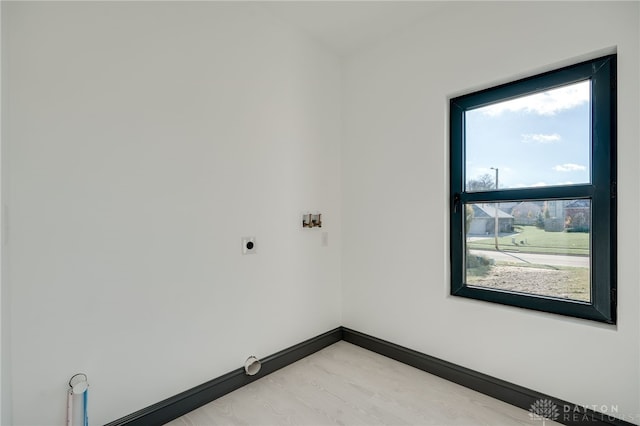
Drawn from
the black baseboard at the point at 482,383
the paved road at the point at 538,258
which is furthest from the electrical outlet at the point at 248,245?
the paved road at the point at 538,258

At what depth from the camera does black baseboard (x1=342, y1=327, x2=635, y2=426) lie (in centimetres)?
162

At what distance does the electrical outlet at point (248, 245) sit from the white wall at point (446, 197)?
0.98m

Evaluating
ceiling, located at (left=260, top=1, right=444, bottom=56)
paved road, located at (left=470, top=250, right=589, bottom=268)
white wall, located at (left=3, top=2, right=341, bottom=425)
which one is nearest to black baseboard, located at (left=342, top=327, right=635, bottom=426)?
white wall, located at (left=3, top=2, right=341, bottom=425)

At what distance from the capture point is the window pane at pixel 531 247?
1.73 m

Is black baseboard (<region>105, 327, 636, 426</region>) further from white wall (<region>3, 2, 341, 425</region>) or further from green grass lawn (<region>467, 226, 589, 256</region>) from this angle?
green grass lawn (<region>467, 226, 589, 256</region>)

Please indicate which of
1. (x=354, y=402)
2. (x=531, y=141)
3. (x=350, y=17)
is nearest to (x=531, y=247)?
(x=531, y=141)

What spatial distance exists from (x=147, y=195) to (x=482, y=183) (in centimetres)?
211

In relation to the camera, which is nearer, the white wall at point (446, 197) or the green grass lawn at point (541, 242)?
the white wall at point (446, 197)

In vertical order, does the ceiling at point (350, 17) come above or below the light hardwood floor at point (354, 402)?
above

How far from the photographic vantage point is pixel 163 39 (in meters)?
1.72

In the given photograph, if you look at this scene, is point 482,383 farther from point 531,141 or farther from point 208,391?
point 208,391

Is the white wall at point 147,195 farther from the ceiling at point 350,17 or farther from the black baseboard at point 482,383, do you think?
the black baseboard at point 482,383

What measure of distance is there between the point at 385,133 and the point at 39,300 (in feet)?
7.81

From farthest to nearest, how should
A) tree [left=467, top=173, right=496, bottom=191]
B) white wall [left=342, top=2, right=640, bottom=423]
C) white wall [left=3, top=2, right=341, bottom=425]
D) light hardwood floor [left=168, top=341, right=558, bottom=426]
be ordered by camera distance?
tree [left=467, top=173, right=496, bottom=191] → light hardwood floor [left=168, top=341, right=558, bottom=426] → white wall [left=342, top=2, right=640, bottom=423] → white wall [left=3, top=2, right=341, bottom=425]
